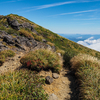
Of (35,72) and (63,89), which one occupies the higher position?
(35,72)

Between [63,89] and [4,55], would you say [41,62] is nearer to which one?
[63,89]

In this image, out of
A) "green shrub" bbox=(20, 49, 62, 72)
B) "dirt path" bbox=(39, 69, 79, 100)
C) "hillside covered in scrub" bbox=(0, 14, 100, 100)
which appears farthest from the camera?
"green shrub" bbox=(20, 49, 62, 72)

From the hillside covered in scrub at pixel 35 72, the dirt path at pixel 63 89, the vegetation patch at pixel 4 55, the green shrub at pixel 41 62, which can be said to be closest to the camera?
the hillside covered in scrub at pixel 35 72

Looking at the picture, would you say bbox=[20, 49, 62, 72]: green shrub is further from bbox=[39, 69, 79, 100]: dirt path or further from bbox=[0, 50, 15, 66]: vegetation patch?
bbox=[0, 50, 15, 66]: vegetation patch

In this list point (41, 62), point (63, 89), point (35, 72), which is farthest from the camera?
point (41, 62)

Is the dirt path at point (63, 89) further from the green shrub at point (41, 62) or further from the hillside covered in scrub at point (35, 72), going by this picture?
the green shrub at point (41, 62)

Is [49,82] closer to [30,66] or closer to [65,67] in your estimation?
[30,66]

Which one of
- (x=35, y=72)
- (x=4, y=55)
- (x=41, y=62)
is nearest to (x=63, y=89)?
(x=35, y=72)

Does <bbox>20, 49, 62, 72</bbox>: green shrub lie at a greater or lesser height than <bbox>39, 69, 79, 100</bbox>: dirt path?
greater

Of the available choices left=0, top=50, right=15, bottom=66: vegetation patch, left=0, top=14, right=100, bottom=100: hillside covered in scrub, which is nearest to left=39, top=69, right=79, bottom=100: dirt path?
left=0, top=14, right=100, bottom=100: hillside covered in scrub

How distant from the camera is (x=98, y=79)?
204 inches

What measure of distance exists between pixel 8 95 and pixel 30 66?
335 centimetres

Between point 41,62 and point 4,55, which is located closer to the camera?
point 41,62

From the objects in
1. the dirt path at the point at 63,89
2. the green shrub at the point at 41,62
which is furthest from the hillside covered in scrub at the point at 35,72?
the dirt path at the point at 63,89
